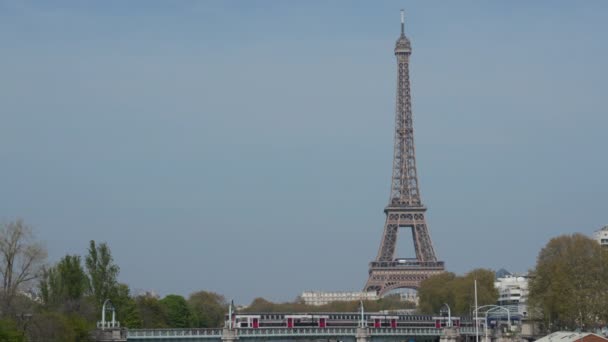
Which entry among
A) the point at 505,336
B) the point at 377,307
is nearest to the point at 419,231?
the point at 377,307

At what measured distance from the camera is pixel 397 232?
17888 cm

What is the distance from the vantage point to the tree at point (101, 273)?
96.6 metres

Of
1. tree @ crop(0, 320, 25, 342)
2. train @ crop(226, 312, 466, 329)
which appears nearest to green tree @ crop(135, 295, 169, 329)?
train @ crop(226, 312, 466, 329)

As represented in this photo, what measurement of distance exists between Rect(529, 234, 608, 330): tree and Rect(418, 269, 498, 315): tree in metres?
27.5

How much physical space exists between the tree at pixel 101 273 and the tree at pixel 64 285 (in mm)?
5651

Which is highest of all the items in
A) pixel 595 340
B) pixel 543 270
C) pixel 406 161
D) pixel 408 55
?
pixel 408 55

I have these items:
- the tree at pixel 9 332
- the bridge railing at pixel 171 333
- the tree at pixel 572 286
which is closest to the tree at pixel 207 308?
the bridge railing at pixel 171 333

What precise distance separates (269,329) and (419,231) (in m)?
76.4

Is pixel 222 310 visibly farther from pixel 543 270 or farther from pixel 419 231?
pixel 543 270

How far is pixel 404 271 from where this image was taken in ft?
576

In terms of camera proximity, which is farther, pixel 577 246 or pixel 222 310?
pixel 222 310

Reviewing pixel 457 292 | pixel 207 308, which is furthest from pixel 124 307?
pixel 207 308

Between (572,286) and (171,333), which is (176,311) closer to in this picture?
(171,333)

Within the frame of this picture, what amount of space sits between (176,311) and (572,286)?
52.8 meters
